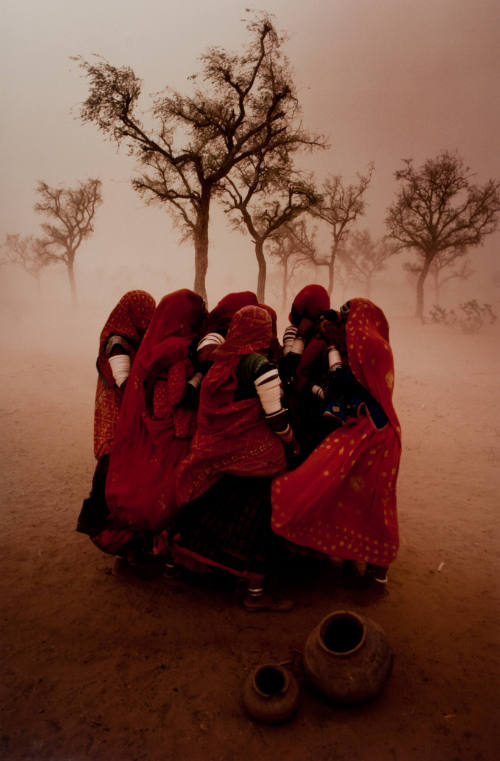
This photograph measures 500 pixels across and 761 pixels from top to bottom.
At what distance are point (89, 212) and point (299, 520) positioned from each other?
22.3m

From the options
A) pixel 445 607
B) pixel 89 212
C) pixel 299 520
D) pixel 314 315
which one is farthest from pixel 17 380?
pixel 89 212

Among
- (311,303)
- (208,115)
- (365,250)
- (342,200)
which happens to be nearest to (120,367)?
(311,303)

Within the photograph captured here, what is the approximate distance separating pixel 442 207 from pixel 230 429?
18950 millimetres

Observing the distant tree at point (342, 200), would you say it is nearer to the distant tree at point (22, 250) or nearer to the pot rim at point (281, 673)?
the pot rim at point (281, 673)

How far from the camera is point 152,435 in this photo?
296 cm

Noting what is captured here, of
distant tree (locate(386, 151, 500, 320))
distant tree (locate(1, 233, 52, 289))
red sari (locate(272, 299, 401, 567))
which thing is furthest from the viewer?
distant tree (locate(1, 233, 52, 289))

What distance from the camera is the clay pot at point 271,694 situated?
Result: 6.32ft

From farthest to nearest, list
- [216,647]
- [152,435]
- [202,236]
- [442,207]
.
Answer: [442,207] < [202,236] < [152,435] < [216,647]

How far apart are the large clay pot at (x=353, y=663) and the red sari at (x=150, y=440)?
4.06ft

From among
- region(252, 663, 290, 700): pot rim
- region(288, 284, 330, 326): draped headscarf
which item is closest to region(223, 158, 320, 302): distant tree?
region(288, 284, 330, 326): draped headscarf

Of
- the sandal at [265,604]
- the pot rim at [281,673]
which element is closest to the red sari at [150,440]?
the sandal at [265,604]

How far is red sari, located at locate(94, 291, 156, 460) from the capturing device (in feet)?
10.7

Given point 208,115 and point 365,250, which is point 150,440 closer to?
point 208,115

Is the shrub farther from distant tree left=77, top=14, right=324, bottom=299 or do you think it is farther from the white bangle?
the white bangle
